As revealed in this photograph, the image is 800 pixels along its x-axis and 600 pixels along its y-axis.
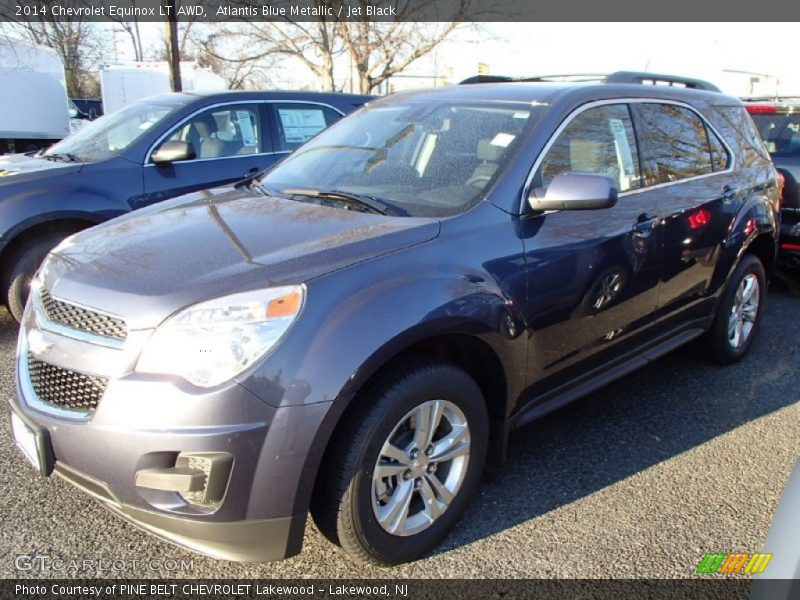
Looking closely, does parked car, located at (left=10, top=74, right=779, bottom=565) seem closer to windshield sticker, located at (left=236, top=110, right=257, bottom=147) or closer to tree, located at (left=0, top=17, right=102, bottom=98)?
windshield sticker, located at (left=236, top=110, right=257, bottom=147)

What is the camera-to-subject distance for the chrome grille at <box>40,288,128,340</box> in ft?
6.78

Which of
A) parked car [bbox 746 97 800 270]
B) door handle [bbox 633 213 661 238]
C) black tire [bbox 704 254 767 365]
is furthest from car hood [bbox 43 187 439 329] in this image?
parked car [bbox 746 97 800 270]

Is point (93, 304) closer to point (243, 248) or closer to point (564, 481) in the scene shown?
point (243, 248)

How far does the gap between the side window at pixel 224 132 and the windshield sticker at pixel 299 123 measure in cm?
28

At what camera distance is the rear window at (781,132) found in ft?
22.1

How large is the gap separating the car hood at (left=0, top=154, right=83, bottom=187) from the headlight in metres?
3.46

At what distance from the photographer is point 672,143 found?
363 cm

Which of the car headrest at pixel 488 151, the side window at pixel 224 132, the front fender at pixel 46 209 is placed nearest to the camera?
the car headrest at pixel 488 151

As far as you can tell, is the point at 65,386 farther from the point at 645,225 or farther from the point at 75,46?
the point at 75,46

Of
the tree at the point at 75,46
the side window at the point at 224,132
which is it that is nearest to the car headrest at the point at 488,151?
the side window at the point at 224,132

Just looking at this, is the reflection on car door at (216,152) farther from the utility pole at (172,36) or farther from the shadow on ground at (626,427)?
the utility pole at (172,36)

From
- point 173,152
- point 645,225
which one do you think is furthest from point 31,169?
point 645,225

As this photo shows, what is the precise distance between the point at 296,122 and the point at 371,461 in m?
4.64

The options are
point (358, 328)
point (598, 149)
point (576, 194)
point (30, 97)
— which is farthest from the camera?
point (30, 97)
